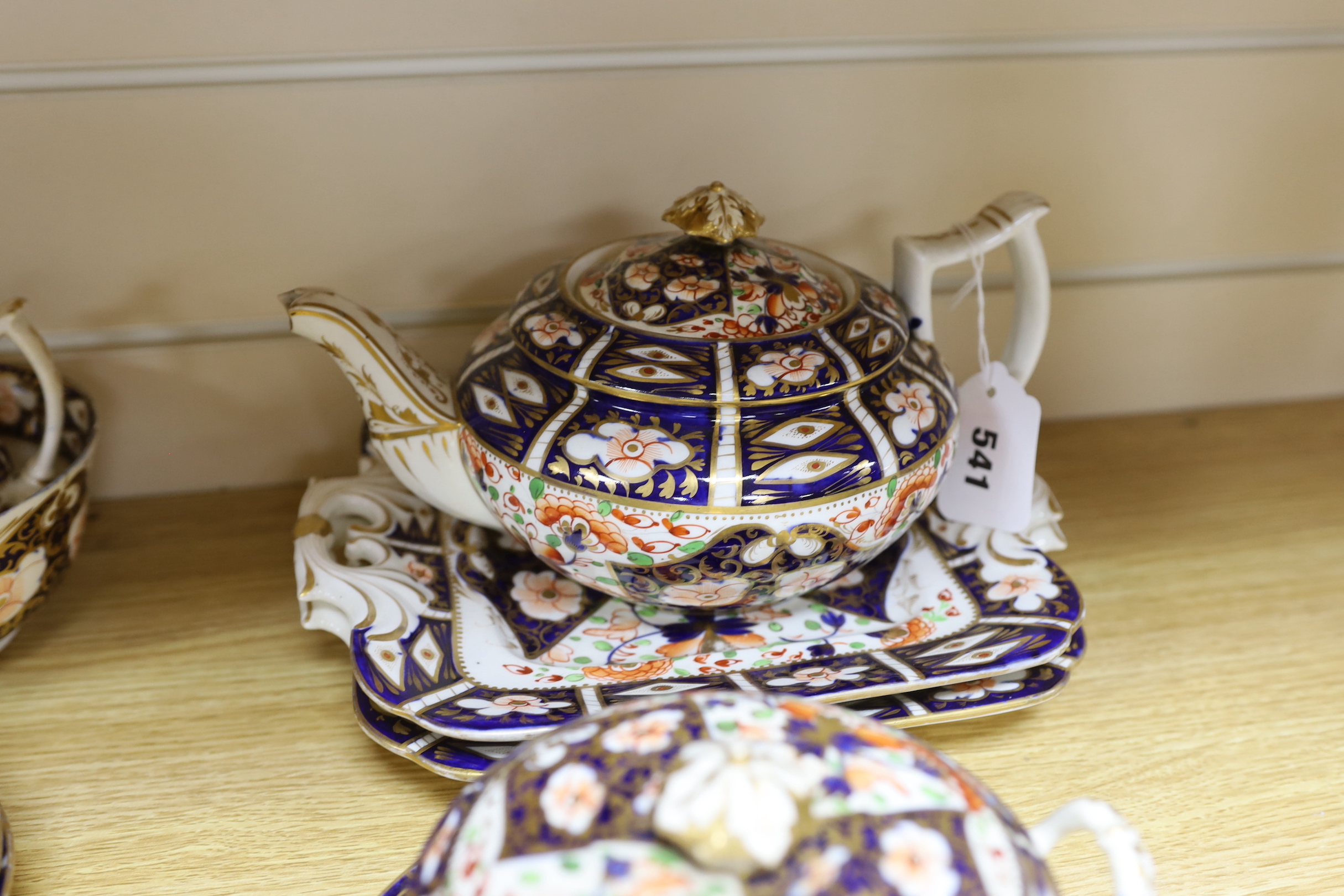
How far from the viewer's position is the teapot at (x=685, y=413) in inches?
18.8

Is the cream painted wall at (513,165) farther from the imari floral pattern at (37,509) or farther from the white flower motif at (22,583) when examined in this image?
the white flower motif at (22,583)

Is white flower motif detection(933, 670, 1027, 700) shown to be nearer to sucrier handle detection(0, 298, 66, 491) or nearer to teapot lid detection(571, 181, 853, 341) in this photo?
teapot lid detection(571, 181, 853, 341)

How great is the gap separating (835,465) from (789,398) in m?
0.04

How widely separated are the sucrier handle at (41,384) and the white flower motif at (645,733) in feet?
1.38

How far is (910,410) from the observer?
0.51 meters

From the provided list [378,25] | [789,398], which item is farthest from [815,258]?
[378,25]

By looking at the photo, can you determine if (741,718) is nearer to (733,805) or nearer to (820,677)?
(733,805)

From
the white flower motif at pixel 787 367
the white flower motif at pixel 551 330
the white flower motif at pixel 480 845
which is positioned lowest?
the white flower motif at pixel 480 845

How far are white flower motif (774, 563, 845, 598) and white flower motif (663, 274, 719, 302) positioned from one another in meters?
0.15

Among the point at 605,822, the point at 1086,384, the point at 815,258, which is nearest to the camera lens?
the point at 605,822

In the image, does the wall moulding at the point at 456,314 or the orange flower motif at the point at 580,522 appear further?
the wall moulding at the point at 456,314

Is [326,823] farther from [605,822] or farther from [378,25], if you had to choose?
[378,25]

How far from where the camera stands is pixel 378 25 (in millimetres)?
614

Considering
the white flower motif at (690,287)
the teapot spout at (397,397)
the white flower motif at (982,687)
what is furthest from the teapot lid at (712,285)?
the white flower motif at (982,687)
